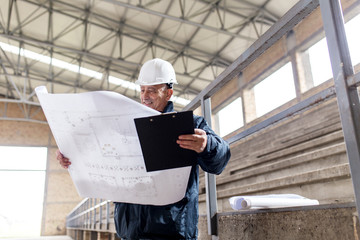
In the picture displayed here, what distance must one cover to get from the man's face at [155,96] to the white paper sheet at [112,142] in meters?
0.32

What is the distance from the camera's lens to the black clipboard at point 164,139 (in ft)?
3.44

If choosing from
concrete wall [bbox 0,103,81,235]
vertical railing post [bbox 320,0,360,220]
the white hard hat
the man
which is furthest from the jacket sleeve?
concrete wall [bbox 0,103,81,235]

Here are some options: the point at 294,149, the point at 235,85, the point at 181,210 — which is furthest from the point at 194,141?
the point at 235,85

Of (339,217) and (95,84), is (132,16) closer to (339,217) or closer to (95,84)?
(95,84)

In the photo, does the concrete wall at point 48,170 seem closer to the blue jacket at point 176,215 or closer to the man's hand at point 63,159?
the man's hand at point 63,159

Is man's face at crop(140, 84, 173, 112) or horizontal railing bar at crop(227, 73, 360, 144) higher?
man's face at crop(140, 84, 173, 112)

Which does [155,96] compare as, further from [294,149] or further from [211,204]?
[294,149]

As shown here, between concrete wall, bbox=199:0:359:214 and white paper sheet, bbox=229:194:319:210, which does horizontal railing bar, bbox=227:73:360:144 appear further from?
white paper sheet, bbox=229:194:319:210

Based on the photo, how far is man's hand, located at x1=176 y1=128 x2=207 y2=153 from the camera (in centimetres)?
107

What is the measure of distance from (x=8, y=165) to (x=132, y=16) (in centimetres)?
987

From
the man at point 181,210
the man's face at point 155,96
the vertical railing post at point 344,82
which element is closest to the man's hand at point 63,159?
the man at point 181,210

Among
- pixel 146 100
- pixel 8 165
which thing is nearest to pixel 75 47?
pixel 8 165

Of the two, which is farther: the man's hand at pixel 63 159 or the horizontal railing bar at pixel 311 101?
the man's hand at pixel 63 159

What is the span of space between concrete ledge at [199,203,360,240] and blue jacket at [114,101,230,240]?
0.30 m
